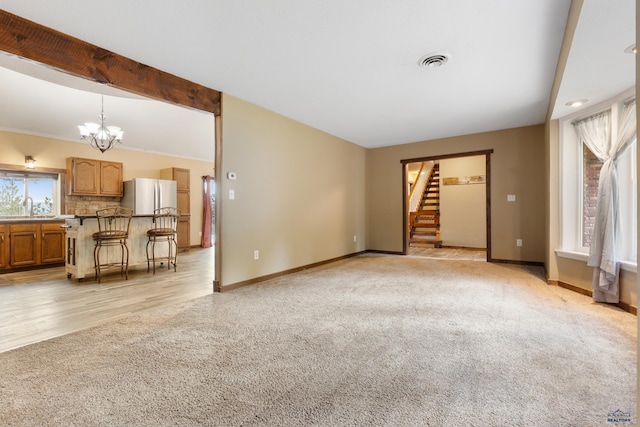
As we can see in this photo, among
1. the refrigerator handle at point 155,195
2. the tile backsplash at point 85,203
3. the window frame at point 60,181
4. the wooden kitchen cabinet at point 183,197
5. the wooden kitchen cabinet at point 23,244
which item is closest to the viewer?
the wooden kitchen cabinet at point 23,244

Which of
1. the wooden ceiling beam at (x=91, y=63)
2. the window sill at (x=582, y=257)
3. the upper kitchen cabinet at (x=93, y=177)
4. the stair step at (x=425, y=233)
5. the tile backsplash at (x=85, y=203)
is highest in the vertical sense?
the wooden ceiling beam at (x=91, y=63)

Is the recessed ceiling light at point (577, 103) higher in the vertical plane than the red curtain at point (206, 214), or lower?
higher

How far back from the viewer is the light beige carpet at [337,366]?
1387 mm

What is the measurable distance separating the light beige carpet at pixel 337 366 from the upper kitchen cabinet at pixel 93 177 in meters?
4.73

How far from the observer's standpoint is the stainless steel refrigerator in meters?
6.35

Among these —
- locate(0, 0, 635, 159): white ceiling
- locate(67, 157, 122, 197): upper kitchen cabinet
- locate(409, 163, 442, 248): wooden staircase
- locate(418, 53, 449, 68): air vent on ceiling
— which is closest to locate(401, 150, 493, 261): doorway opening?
locate(409, 163, 442, 248): wooden staircase

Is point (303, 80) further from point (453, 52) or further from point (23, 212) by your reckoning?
point (23, 212)

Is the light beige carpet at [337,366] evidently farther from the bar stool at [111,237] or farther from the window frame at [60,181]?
the window frame at [60,181]

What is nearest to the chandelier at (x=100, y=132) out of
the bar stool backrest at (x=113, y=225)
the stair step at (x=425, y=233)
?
the bar stool backrest at (x=113, y=225)

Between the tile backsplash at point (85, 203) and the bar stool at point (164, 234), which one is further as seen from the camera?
the tile backsplash at point (85, 203)

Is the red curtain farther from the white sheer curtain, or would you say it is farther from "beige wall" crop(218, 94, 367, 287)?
the white sheer curtain

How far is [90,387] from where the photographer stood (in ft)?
5.23

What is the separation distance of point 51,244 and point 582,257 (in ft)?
26.4

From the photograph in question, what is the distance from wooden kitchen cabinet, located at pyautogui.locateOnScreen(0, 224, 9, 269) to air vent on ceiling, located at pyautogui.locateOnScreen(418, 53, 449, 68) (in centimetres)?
666
